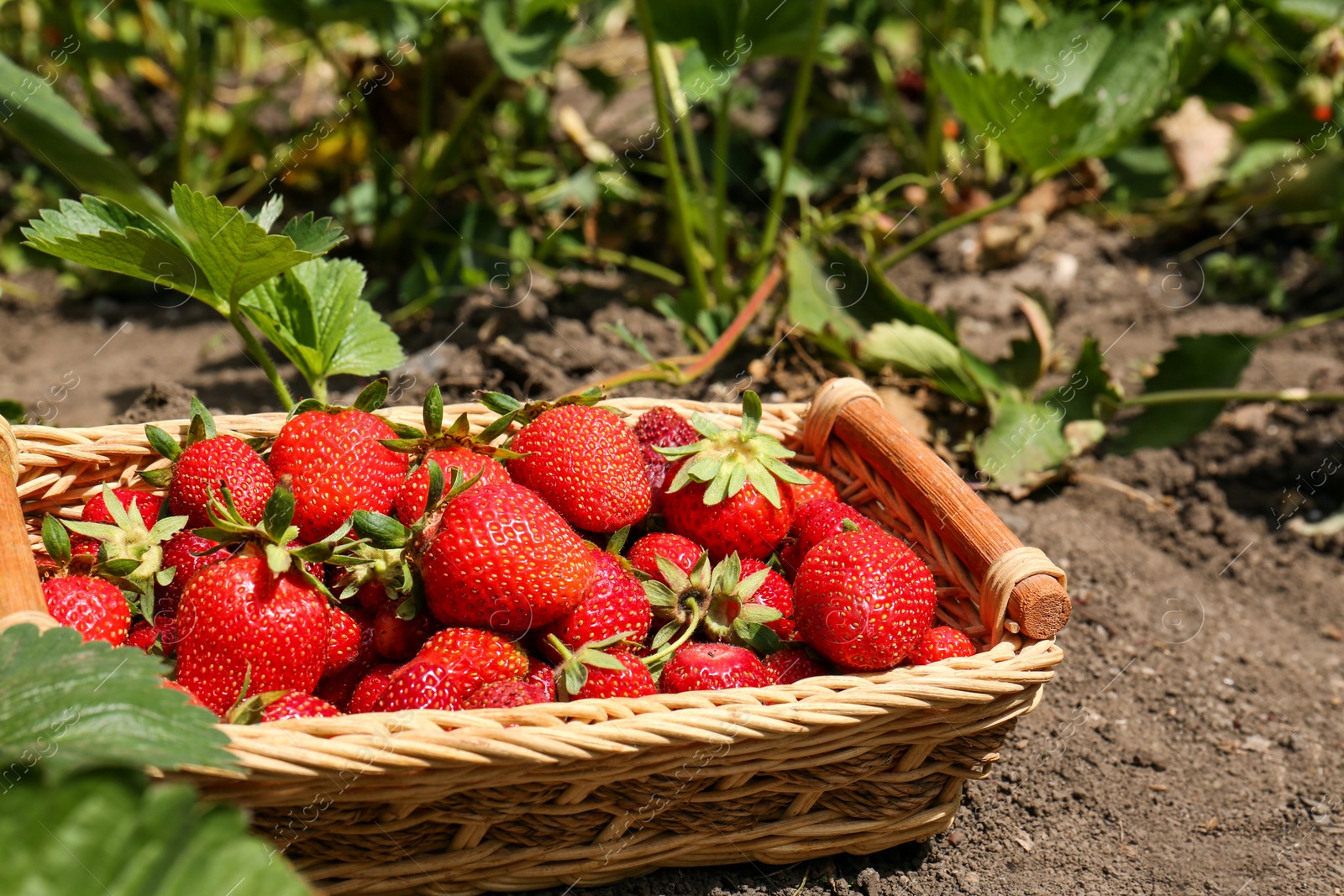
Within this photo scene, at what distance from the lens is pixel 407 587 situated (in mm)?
1188

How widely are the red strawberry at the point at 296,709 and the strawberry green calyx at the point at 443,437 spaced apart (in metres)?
0.33

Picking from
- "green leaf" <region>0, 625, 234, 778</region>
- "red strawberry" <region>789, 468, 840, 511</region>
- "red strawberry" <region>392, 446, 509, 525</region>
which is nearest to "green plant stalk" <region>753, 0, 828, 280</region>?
"red strawberry" <region>789, 468, 840, 511</region>

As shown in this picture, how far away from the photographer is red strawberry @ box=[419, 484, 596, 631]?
44.0 inches

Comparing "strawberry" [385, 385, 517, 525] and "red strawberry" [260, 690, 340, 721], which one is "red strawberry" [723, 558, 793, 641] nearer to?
"strawberry" [385, 385, 517, 525]

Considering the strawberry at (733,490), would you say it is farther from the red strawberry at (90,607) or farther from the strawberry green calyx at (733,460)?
the red strawberry at (90,607)

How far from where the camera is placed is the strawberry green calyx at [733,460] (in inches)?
52.1

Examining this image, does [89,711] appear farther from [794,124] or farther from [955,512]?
[794,124]

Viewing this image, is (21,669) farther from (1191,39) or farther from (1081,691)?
(1191,39)

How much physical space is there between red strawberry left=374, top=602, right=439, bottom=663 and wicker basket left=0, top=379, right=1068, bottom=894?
0.75 feet

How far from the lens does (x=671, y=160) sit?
216 centimetres

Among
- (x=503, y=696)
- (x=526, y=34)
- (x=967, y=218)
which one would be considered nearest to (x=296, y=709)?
(x=503, y=696)

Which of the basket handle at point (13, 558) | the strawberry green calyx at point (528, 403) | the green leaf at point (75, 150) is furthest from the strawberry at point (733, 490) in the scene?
the green leaf at point (75, 150)

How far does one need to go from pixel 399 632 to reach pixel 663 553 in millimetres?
330

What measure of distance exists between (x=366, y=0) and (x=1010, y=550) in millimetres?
1761
